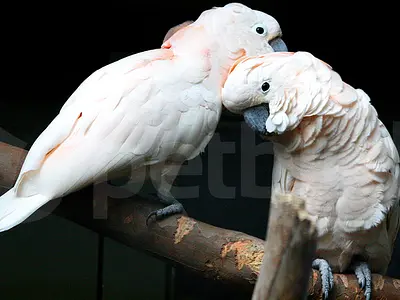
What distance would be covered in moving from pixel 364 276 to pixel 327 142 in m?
0.35

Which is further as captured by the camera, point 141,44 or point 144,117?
point 141,44

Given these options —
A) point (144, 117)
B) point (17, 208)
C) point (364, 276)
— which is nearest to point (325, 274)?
point (364, 276)

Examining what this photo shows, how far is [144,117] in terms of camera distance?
191 cm

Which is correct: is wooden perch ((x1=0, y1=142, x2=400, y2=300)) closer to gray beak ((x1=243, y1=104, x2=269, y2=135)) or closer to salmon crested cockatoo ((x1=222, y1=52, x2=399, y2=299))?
salmon crested cockatoo ((x1=222, y1=52, x2=399, y2=299))

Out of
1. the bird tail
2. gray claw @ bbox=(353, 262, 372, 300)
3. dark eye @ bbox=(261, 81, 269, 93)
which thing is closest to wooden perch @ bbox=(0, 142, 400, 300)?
gray claw @ bbox=(353, 262, 372, 300)

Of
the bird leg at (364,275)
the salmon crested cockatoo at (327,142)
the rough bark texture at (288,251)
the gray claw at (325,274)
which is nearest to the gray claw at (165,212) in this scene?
the salmon crested cockatoo at (327,142)

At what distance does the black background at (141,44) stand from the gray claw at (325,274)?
116cm

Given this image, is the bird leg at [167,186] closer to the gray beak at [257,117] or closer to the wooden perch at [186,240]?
the wooden perch at [186,240]

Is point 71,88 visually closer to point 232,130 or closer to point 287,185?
point 232,130

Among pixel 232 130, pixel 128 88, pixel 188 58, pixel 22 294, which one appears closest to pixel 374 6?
pixel 232 130

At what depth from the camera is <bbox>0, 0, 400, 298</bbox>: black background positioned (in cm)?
287

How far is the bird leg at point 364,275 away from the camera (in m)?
1.84

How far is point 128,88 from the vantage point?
1939 mm

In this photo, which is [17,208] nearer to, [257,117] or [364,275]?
[257,117]
